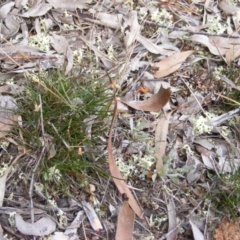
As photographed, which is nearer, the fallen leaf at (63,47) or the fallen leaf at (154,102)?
the fallen leaf at (154,102)

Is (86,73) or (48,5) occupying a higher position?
(48,5)

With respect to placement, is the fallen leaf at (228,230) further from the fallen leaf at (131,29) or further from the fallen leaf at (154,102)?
the fallen leaf at (131,29)

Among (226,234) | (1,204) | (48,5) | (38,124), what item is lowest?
(226,234)

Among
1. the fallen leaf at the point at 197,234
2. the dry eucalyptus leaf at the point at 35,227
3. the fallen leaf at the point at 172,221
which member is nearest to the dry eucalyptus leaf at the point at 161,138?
the fallen leaf at the point at 172,221

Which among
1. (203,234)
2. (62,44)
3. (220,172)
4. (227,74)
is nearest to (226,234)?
(203,234)

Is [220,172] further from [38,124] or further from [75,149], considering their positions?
[38,124]

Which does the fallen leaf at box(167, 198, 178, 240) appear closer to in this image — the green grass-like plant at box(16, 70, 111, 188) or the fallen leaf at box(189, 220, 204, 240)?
the fallen leaf at box(189, 220, 204, 240)
